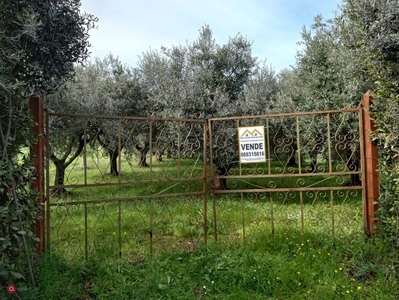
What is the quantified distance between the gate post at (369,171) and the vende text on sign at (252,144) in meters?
1.34

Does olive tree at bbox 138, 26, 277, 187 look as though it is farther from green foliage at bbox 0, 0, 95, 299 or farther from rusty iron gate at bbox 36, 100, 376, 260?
green foliage at bbox 0, 0, 95, 299

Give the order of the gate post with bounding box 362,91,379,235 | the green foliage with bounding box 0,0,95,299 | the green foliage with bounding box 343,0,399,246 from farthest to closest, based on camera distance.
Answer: the gate post with bounding box 362,91,379,235 → the green foliage with bounding box 343,0,399,246 → the green foliage with bounding box 0,0,95,299

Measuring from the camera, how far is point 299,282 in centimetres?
331

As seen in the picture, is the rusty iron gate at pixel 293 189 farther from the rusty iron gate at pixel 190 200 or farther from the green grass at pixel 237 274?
the green grass at pixel 237 274

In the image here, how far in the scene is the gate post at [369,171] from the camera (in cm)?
392

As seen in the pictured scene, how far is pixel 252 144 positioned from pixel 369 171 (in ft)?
5.14

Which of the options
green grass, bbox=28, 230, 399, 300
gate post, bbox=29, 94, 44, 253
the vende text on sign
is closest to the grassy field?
green grass, bbox=28, 230, 399, 300

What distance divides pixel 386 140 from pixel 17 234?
415cm

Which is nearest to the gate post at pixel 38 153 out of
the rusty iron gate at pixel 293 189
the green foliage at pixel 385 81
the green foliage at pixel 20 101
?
the green foliage at pixel 20 101

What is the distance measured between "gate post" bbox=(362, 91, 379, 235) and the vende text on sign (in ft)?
4.40

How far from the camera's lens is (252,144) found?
419 centimetres

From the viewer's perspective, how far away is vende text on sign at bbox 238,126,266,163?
415cm

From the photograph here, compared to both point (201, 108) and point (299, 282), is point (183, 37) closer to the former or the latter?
point (201, 108)

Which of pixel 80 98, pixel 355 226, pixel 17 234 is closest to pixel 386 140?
pixel 355 226
